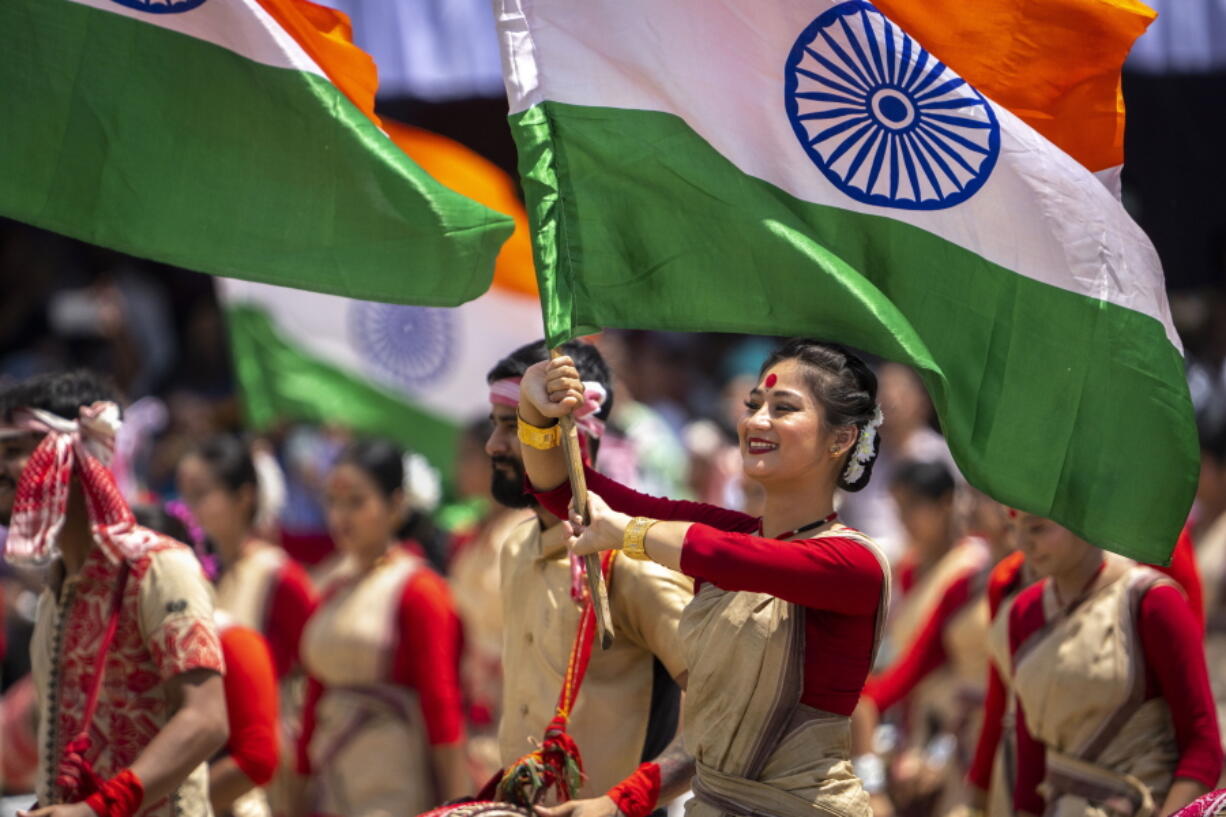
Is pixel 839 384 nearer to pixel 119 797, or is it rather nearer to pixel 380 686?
pixel 119 797

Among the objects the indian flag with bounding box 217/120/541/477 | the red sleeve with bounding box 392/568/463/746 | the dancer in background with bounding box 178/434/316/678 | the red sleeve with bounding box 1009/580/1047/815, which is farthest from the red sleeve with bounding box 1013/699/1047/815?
the indian flag with bounding box 217/120/541/477

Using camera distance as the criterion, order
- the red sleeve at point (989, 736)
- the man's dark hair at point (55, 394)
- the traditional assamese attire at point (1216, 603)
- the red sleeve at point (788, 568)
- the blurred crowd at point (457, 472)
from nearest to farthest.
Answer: the red sleeve at point (788, 568)
the man's dark hair at point (55, 394)
the red sleeve at point (989, 736)
the traditional assamese attire at point (1216, 603)
the blurred crowd at point (457, 472)

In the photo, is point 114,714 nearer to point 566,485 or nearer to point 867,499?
point 566,485

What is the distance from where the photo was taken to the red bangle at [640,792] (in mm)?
4129

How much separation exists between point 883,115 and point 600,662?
59.2 inches

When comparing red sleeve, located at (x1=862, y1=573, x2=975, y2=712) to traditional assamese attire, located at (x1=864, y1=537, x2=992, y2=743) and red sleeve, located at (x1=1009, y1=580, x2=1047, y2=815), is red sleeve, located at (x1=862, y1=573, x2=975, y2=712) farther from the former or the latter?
red sleeve, located at (x1=1009, y1=580, x2=1047, y2=815)

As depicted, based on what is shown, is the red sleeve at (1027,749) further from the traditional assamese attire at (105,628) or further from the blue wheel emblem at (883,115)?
the traditional assamese attire at (105,628)

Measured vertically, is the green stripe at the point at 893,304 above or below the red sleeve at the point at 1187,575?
above

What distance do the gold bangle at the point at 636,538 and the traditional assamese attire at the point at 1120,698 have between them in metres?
1.74

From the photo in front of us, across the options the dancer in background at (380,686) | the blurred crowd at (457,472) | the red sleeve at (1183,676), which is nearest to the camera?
the red sleeve at (1183,676)

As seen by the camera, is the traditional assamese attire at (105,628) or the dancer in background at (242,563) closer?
the traditional assamese attire at (105,628)

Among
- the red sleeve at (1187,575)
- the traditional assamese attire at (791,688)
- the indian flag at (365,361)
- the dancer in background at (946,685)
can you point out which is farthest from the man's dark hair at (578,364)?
the indian flag at (365,361)

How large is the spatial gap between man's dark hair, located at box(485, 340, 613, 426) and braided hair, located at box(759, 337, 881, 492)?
0.79m

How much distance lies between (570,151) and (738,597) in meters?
1.08
